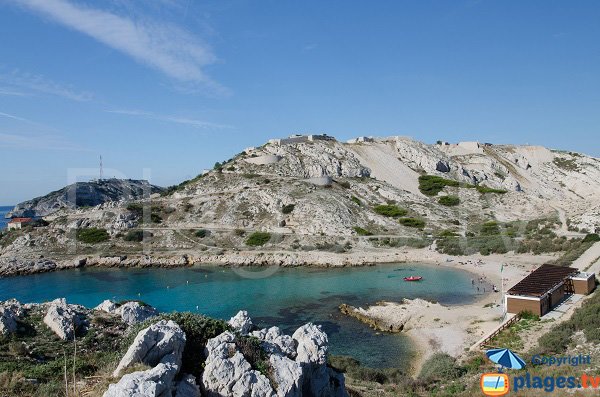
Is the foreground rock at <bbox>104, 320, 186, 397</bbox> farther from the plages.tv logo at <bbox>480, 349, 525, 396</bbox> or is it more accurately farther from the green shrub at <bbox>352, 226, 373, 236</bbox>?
the green shrub at <bbox>352, 226, 373, 236</bbox>

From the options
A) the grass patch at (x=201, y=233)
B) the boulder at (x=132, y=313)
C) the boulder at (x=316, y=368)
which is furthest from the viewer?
the grass patch at (x=201, y=233)

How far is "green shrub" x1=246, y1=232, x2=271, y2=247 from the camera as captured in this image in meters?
62.2

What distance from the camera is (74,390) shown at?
8836 mm

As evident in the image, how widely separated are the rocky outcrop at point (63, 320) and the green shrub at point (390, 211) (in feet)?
193

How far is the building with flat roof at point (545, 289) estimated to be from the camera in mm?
25969

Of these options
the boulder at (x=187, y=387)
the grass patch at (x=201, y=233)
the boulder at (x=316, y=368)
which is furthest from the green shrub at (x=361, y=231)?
the boulder at (x=187, y=387)

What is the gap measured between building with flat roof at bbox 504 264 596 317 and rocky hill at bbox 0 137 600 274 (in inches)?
810

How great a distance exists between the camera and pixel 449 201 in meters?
79.7

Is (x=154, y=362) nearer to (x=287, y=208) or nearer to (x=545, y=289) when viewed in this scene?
(x=545, y=289)

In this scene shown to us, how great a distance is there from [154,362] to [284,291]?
111ft

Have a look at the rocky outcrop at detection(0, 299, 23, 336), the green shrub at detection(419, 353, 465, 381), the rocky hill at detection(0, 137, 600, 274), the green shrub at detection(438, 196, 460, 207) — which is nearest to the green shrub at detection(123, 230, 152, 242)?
the rocky hill at detection(0, 137, 600, 274)

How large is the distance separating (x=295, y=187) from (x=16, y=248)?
145 ft

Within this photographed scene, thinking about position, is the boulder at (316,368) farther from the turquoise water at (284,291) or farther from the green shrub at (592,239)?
the green shrub at (592,239)

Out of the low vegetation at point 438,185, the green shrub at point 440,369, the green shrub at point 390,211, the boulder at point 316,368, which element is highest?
the low vegetation at point 438,185
